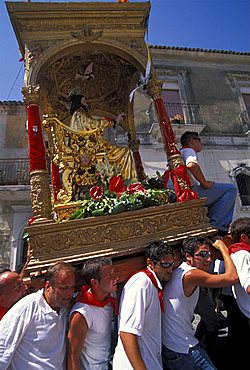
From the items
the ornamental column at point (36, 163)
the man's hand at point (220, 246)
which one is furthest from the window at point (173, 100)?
the man's hand at point (220, 246)

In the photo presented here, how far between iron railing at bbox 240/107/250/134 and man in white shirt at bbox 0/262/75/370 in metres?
14.0

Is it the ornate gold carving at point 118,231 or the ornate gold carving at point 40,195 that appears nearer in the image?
the ornate gold carving at point 118,231

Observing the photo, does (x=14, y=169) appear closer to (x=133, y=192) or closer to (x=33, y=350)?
(x=133, y=192)

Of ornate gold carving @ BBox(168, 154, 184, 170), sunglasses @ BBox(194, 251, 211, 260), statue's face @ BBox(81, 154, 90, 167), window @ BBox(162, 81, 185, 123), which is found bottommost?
sunglasses @ BBox(194, 251, 211, 260)

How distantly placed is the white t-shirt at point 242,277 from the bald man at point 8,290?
1944mm

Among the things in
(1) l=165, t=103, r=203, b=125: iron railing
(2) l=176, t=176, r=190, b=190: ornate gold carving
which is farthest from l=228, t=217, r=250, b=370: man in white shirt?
(1) l=165, t=103, r=203, b=125: iron railing

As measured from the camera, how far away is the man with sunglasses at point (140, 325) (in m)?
1.82

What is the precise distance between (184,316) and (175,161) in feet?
7.37

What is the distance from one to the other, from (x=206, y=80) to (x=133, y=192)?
13.4 meters

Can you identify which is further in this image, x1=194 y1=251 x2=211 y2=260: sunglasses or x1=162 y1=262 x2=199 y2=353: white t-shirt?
x1=194 y1=251 x2=211 y2=260: sunglasses

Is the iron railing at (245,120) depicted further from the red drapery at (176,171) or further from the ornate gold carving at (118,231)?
the ornate gold carving at (118,231)

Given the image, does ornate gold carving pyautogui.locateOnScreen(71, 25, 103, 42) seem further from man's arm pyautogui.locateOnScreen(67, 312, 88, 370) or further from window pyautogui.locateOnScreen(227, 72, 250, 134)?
window pyautogui.locateOnScreen(227, 72, 250, 134)

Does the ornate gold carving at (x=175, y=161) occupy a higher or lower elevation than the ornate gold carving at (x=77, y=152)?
lower

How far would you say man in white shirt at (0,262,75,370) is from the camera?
6.23 ft
